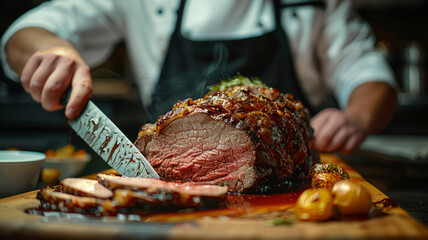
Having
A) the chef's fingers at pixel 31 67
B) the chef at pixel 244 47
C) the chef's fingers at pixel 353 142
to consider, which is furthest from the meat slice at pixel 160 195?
the chef's fingers at pixel 353 142

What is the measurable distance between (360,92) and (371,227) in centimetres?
217

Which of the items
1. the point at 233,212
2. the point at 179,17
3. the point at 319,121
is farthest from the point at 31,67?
the point at 319,121

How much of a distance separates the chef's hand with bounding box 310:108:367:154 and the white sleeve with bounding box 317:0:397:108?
0.43 m

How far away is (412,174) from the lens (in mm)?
2316

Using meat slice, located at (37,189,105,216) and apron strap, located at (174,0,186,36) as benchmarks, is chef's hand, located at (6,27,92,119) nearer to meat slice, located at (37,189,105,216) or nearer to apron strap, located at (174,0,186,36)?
meat slice, located at (37,189,105,216)

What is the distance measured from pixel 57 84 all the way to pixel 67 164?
2.08 ft

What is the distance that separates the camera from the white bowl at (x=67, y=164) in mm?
2260

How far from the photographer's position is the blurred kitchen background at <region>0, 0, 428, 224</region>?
16.3ft

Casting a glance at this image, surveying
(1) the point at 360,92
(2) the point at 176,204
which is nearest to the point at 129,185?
(2) the point at 176,204

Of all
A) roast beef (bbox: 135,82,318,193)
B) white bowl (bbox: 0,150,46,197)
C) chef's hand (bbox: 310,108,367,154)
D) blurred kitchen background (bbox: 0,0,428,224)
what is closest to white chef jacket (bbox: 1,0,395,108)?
chef's hand (bbox: 310,108,367,154)

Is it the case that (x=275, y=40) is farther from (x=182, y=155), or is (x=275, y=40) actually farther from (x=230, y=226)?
(x=230, y=226)

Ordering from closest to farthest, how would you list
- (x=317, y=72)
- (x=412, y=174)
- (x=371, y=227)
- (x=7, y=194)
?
(x=371, y=227)
(x=7, y=194)
(x=412, y=174)
(x=317, y=72)

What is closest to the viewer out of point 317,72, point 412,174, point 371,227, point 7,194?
point 371,227

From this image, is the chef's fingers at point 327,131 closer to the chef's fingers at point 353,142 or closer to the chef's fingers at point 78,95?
the chef's fingers at point 353,142
